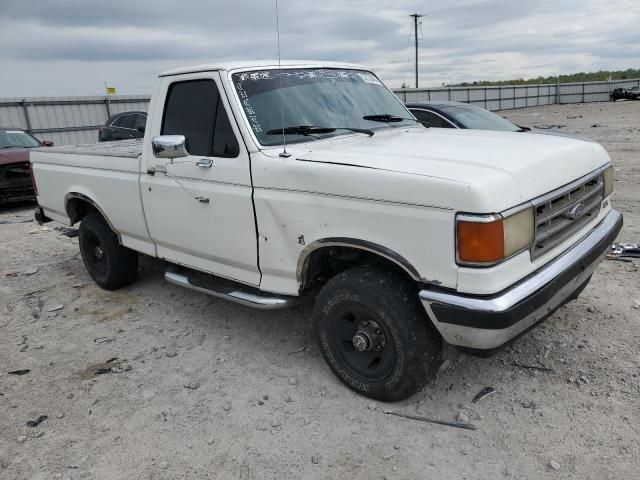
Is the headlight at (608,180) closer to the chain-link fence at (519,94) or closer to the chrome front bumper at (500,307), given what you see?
the chrome front bumper at (500,307)

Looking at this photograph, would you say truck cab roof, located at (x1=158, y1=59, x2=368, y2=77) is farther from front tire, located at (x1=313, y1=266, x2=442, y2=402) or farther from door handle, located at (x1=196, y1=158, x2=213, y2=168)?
front tire, located at (x1=313, y1=266, x2=442, y2=402)

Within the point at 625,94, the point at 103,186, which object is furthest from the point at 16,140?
the point at 625,94

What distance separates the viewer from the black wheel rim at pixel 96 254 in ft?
17.9

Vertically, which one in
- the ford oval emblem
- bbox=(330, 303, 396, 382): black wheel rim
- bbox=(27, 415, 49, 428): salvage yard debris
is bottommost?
bbox=(27, 415, 49, 428): salvage yard debris

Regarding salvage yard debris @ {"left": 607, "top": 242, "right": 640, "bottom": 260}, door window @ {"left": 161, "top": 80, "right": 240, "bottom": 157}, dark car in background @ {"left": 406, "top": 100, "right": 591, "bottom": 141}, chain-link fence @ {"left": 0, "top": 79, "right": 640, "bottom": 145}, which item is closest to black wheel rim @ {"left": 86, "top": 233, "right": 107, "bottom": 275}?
door window @ {"left": 161, "top": 80, "right": 240, "bottom": 157}

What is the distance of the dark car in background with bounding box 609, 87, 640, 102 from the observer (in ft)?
136

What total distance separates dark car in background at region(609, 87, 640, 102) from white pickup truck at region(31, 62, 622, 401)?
4498 cm

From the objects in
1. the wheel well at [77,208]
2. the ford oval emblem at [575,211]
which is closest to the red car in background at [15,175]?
the wheel well at [77,208]

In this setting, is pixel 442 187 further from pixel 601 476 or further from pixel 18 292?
pixel 18 292

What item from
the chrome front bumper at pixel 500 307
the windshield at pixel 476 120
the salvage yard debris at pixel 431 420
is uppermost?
the windshield at pixel 476 120

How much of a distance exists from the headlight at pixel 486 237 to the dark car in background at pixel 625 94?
46.5m

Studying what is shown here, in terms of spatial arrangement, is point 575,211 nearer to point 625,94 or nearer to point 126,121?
point 126,121

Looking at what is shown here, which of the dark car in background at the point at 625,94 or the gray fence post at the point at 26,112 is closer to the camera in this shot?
the gray fence post at the point at 26,112

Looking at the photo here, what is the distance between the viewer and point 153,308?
16.5 feet
